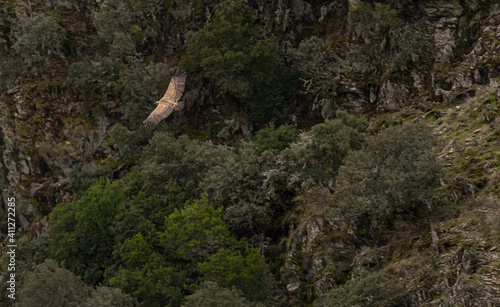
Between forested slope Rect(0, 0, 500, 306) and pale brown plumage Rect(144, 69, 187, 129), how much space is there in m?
4.37

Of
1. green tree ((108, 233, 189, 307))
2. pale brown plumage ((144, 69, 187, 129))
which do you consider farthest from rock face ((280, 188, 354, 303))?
pale brown plumage ((144, 69, 187, 129))

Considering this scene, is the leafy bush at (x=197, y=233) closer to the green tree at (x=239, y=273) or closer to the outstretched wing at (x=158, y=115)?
the green tree at (x=239, y=273)

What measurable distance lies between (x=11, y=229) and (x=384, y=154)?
46296 millimetres

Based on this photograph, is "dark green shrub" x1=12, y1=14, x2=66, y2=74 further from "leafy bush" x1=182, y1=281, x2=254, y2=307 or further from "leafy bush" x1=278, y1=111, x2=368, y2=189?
"leafy bush" x1=182, y1=281, x2=254, y2=307

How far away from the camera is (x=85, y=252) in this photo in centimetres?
5406

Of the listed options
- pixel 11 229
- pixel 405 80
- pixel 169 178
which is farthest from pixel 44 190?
pixel 405 80

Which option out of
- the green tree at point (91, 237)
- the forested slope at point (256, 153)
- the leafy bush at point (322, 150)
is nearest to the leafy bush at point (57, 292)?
the forested slope at point (256, 153)

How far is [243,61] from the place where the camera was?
60.2 m

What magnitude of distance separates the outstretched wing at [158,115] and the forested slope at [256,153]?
4.29m

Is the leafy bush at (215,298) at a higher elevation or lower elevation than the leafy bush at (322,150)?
lower

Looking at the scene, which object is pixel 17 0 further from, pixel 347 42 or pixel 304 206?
pixel 304 206

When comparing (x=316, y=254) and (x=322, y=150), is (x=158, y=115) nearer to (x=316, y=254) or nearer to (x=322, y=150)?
(x=322, y=150)

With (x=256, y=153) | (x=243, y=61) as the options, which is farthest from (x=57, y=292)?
(x=243, y=61)

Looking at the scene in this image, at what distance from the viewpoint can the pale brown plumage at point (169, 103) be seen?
168 ft
